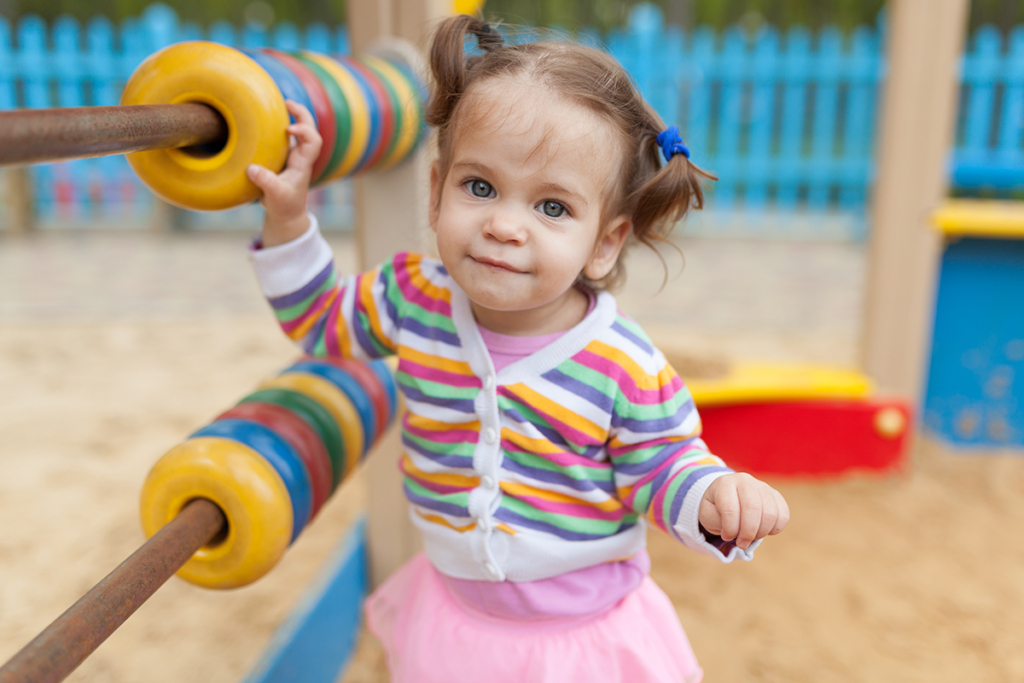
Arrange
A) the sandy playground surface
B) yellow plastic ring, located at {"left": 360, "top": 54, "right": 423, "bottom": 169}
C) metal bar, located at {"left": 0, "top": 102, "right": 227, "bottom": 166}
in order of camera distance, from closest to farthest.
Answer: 1. metal bar, located at {"left": 0, "top": 102, "right": 227, "bottom": 166}
2. yellow plastic ring, located at {"left": 360, "top": 54, "right": 423, "bottom": 169}
3. the sandy playground surface

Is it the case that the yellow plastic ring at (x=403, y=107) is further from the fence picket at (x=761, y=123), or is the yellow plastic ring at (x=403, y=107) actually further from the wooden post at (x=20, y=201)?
the fence picket at (x=761, y=123)

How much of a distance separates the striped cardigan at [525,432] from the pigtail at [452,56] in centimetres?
19

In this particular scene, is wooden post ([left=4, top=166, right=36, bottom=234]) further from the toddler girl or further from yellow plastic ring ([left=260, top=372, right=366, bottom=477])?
the toddler girl

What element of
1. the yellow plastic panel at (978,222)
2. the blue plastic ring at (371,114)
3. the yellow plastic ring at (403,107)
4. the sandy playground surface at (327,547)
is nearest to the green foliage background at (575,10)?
the sandy playground surface at (327,547)

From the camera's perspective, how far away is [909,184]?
2229 millimetres

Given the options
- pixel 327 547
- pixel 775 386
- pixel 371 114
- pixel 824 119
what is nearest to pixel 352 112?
pixel 371 114

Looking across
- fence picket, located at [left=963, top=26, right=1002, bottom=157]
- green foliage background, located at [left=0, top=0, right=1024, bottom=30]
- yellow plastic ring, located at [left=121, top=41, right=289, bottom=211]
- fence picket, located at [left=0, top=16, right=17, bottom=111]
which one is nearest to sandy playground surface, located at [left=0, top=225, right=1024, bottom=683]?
yellow plastic ring, located at [left=121, top=41, right=289, bottom=211]

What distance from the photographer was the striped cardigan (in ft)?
2.83

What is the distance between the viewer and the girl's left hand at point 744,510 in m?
0.73

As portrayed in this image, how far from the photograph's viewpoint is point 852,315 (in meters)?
4.30

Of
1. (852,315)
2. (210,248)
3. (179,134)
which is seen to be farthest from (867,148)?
(179,134)

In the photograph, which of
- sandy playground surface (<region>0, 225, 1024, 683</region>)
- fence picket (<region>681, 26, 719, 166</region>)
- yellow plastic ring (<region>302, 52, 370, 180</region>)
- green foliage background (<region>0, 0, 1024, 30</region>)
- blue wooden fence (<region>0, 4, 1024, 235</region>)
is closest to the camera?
yellow plastic ring (<region>302, 52, 370, 180</region>)

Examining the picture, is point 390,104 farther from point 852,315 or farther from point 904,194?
point 852,315

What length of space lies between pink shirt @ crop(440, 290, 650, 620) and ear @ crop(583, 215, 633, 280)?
0.16 feet
